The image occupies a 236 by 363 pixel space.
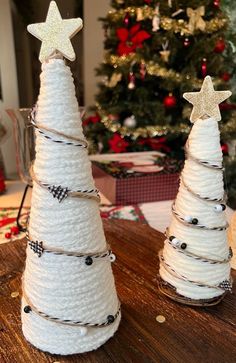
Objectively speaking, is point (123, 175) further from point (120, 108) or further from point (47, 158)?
point (47, 158)

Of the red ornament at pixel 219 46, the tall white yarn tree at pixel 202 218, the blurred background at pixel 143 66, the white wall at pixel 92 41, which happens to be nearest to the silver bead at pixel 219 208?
the tall white yarn tree at pixel 202 218

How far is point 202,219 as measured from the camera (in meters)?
0.49

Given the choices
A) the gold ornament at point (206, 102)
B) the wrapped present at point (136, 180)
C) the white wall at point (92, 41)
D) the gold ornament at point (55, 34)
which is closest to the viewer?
the gold ornament at point (55, 34)

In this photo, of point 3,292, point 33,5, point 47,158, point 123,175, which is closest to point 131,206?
point 123,175

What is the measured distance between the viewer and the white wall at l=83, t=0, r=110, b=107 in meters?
1.58

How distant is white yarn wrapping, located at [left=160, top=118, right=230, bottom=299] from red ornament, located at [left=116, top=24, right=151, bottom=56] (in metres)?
0.93

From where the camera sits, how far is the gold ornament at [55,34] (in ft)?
1.21

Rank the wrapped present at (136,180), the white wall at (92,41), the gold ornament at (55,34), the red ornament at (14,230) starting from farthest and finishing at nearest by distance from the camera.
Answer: the white wall at (92,41) → the wrapped present at (136,180) → the red ornament at (14,230) → the gold ornament at (55,34)

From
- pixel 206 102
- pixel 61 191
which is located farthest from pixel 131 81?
pixel 61 191

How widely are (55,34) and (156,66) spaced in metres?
0.99

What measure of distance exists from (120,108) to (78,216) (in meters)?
1.05

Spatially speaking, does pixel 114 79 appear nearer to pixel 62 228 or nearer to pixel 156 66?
pixel 156 66

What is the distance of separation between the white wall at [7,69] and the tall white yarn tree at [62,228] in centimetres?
111

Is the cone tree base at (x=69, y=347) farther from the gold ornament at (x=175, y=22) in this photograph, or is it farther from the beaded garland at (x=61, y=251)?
the gold ornament at (x=175, y=22)
